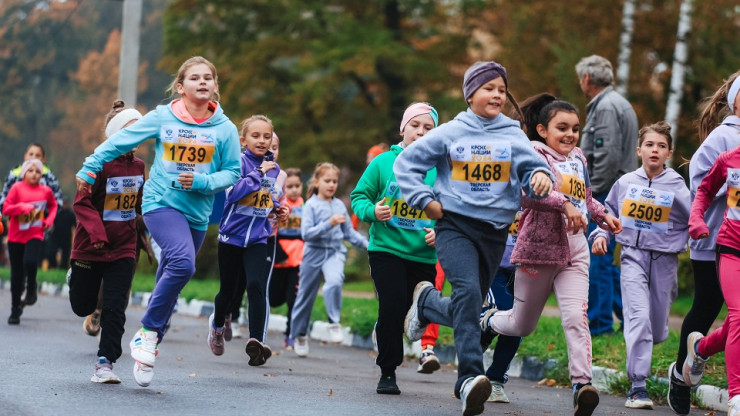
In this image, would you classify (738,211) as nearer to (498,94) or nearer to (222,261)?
(498,94)

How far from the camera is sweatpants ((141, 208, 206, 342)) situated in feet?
24.1

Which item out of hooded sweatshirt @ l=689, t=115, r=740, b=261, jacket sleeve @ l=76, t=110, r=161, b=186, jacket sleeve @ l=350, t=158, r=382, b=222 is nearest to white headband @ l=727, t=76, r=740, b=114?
hooded sweatshirt @ l=689, t=115, r=740, b=261

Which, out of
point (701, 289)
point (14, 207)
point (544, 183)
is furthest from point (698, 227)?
point (14, 207)

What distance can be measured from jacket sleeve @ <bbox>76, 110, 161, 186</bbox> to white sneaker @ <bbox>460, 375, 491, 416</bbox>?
2683 millimetres

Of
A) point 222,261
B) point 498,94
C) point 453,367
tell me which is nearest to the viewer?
point 498,94

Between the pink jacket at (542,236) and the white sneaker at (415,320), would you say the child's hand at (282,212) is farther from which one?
the pink jacket at (542,236)

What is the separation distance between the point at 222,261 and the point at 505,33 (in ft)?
61.6

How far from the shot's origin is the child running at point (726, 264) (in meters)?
6.68

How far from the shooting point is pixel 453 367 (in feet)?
36.7

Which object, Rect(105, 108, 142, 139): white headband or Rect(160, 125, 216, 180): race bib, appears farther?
Rect(105, 108, 142, 139): white headband

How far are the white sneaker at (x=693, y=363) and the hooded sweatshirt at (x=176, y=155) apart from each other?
306cm

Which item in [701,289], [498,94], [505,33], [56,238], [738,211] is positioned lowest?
[56,238]

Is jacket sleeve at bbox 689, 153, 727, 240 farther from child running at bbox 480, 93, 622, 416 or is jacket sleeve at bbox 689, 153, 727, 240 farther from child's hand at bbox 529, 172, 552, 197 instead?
child's hand at bbox 529, 172, 552, 197

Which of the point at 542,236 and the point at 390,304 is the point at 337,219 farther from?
the point at 542,236
